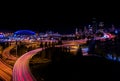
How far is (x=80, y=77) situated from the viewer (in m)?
75.3

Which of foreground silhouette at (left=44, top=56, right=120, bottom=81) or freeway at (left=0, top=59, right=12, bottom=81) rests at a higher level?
freeway at (left=0, top=59, right=12, bottom=81)

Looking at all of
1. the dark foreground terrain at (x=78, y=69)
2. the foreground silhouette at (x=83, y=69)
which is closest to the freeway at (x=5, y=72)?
the dark foreground terrain at (x=78, y=69)

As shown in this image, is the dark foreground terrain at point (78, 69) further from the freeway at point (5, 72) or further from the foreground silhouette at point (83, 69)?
the freeway at point (5, 72)

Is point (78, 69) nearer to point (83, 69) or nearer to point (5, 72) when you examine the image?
point (83, 69)

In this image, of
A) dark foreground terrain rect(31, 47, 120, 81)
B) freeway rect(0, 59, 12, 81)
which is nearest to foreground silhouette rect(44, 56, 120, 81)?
dark foreground terrain rect(31, 47, 120, 81)

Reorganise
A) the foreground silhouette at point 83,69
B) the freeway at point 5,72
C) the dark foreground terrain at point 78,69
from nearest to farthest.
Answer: the freeway at point 5,72
the dark foreground terrain at point 78,69
the foreground silhouette at point 83,69

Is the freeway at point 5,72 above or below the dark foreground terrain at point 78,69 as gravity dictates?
above

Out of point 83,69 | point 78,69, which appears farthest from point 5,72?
point 83,69

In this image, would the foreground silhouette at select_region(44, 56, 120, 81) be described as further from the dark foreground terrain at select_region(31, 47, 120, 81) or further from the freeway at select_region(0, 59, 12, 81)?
the freeway at select_region(0, 59, 12, 81)

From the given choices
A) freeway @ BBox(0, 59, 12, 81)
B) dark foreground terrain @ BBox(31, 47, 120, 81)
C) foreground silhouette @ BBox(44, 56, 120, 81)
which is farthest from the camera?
foreground silhouette @ BBox(44, 56, 120, 81)

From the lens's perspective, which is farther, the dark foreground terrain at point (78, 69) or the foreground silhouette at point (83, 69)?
the foreground silhouette at point (83, 69)

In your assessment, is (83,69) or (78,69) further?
(83,69)

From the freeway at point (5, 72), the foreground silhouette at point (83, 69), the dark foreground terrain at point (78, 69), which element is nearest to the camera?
the freeway at point (5, 72)

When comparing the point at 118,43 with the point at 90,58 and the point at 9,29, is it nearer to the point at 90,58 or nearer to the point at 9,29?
the point at 90,58
